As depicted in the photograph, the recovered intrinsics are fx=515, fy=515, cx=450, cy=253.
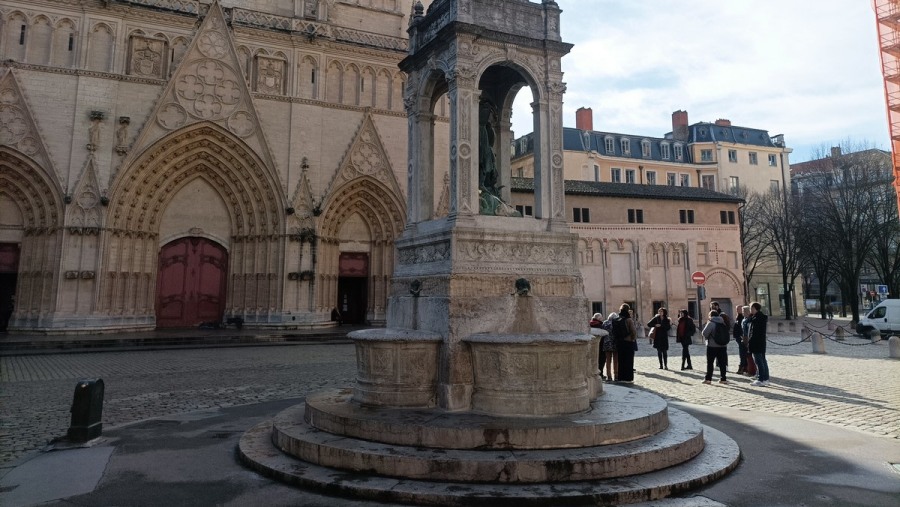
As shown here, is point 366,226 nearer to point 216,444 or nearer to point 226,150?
point 226,150

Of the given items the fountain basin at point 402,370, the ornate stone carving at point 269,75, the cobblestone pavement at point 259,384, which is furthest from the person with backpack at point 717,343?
the ornate stone carving at point 269,75

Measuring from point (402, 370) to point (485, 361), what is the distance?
994 mm

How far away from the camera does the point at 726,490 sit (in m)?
4.56

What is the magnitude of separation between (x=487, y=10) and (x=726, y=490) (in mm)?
6551

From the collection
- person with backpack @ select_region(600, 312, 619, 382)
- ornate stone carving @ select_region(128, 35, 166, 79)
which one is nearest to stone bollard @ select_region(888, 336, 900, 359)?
person with backpack @ select_region(600, 312, 619, 382)

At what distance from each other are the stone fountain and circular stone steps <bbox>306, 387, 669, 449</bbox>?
0.05 ft

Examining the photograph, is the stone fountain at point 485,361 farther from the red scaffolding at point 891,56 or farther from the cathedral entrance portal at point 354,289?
the red scaffolding at point 891,56

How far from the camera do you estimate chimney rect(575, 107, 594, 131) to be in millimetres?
44375

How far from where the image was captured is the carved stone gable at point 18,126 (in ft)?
66.8

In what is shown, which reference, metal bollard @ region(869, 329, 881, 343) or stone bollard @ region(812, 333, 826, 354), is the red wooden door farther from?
metal bollard @ region(869, 329, 881, 343)

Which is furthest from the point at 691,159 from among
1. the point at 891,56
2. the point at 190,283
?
the point at 190,283

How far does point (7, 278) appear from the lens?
21484 millimetres

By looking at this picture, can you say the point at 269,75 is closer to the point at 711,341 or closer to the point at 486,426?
the point at 711,341

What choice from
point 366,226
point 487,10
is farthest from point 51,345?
point 487,10
